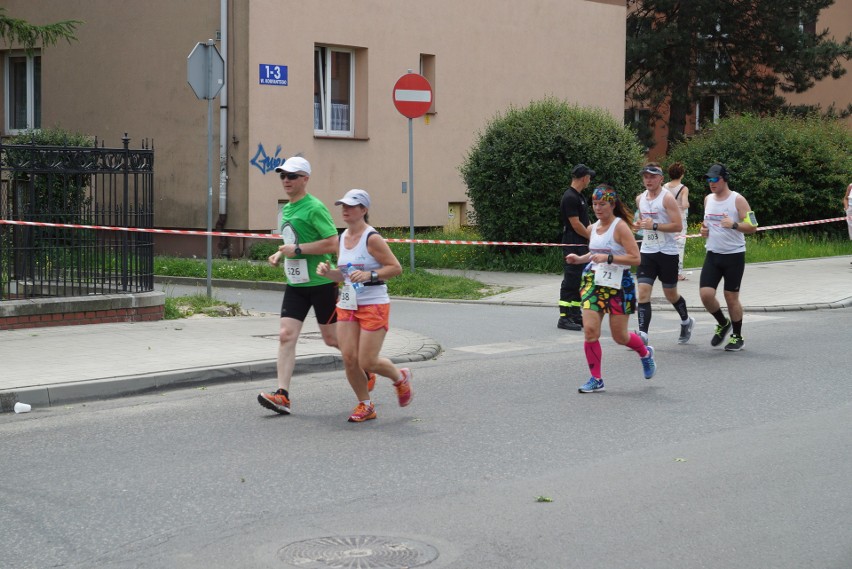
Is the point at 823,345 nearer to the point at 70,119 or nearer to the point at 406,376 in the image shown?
the point at 406,376

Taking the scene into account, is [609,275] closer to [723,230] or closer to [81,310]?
[723,230]

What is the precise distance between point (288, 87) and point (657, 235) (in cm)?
1198

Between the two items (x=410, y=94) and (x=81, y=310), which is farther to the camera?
(x=410, y=94)

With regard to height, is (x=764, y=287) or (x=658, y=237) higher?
(x=658, y=237)

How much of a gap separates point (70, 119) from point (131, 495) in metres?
19.7

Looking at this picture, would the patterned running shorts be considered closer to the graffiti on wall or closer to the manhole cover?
the manhole cover

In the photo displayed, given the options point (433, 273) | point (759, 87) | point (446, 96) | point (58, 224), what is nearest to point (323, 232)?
point (58, 224)

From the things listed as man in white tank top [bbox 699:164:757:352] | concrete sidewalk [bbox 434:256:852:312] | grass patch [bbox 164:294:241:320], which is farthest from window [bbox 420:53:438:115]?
man in white tank top [bbox 699:164:757:352]

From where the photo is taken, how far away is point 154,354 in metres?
10.7

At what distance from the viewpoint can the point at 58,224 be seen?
A: 12.2m

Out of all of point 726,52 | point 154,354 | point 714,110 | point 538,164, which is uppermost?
point 726,52

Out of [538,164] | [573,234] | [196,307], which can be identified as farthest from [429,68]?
[196,307]

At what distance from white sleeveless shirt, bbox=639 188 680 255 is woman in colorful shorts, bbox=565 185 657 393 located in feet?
7.81

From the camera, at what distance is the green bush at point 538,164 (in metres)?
19.2
